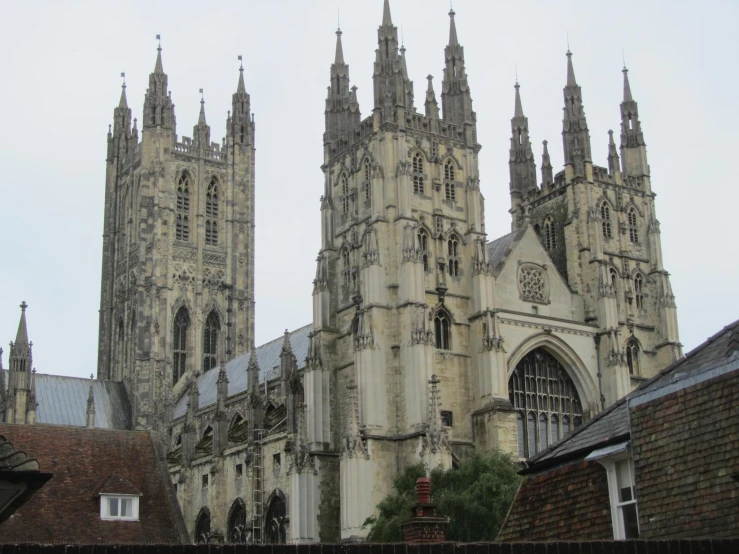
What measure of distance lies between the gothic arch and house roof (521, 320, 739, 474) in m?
37.1

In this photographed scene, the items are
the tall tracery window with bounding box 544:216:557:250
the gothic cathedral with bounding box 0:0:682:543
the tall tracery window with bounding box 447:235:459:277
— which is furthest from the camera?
the tall tracery window with bounding box 544:216:557:250

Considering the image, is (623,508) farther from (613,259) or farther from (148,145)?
(148,145)

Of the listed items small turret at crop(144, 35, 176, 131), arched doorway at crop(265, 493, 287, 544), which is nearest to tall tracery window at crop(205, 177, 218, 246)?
small turret at crop(144, 35, 176, 131)

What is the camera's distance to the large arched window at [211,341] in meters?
90.6

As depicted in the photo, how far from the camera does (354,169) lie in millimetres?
59875

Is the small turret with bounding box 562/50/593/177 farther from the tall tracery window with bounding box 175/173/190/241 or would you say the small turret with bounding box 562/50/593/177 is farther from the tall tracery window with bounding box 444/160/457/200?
the tall tracery window with bounding box 175/173/190/241

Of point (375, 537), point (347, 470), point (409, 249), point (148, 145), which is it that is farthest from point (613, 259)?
point (148, 145)

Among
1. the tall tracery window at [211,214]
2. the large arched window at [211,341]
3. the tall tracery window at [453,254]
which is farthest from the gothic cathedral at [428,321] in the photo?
the tall tracery window at [211,214]

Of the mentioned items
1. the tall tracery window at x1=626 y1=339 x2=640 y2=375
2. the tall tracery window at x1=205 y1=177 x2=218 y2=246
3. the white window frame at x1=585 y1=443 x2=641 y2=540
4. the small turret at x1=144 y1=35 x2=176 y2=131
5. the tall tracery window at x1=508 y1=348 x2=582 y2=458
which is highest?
the small turret at x1=144 y1=35 x2=176 y2=131

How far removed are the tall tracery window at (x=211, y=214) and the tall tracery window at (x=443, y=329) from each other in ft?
134

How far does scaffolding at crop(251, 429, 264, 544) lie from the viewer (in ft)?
195

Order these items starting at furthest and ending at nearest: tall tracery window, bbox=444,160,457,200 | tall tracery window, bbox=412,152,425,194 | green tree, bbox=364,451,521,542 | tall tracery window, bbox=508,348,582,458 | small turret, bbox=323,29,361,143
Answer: small turret, bbox=323,29,361,143, tall tracery window, bbox=444,160,457,200, tall tracery window, bbox=412,152,425,194, tall tracery window, bbox=508,348,582,458, green tree, bbox=364,451,521,542

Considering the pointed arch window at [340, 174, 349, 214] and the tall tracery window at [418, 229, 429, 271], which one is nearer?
the tall tracery window at [418, 229, 429, 271]

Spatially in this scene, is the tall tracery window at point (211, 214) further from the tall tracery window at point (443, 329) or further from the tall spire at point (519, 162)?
the tall tracery window at point (443, 329)
